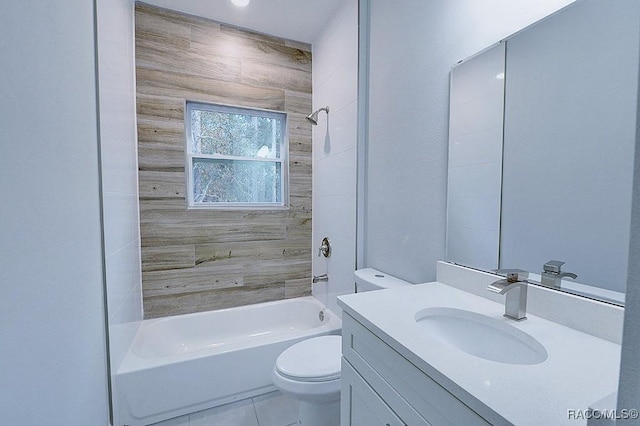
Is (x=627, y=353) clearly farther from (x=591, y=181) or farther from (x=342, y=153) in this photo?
(x=342, y=153)

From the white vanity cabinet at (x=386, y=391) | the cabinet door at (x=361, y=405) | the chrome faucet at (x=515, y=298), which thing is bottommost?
the cabinet door at (x=361, y=405)

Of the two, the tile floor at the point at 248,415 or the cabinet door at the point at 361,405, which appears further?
the tile floor at the point at 248,415

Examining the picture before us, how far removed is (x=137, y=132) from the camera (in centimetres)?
196

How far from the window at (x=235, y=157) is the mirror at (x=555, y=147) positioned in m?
1.67

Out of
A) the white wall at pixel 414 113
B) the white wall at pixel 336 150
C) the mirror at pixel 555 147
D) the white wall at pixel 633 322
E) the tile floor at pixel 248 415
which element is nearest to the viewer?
the white wall at pixel 633 322

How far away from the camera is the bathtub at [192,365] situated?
1456mm

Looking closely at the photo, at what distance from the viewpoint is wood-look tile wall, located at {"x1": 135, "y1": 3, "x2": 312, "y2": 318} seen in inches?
79.0

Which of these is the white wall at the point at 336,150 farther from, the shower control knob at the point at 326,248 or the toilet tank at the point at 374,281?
the toilet tank at the point at 374,281

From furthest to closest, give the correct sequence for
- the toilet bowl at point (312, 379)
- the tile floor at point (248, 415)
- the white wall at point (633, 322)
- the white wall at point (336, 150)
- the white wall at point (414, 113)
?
the white wall at point (336, 150) → the tile floor at point (248, 415) → the toilet bowl at point (312, 379) → the white wall at point (414, 113) → the white wall at point (633, 322)

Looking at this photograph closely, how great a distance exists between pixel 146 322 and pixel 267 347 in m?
1.04

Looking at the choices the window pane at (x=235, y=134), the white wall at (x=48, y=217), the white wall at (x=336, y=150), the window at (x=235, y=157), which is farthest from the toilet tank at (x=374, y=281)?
the window pane at (x=235, y=134)

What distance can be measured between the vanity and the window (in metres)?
1.66

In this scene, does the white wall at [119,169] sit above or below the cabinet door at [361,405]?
above

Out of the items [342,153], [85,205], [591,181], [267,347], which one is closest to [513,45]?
[591,181]
